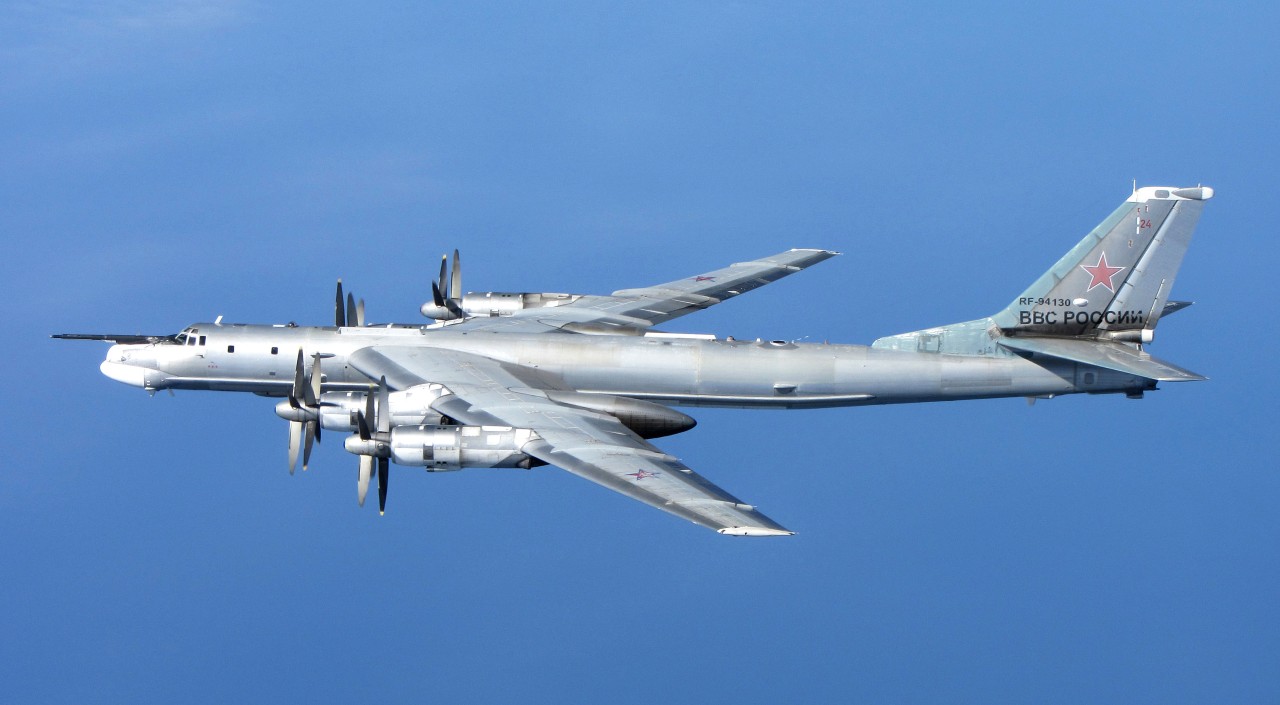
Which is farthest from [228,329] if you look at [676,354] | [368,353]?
[676,354]

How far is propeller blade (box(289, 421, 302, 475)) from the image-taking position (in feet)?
180

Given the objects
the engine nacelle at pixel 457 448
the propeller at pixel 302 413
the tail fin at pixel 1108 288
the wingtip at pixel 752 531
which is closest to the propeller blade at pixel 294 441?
the propeller at pixel 302 413

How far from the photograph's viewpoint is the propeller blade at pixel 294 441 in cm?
5491

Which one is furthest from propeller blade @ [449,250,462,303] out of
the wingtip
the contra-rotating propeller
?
the wingtip

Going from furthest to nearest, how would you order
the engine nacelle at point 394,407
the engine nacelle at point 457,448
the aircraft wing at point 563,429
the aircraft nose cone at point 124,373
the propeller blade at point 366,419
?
the aircraft nose cone at point 124,373 < the engine nacelle at point 394,407 < the propeller blade at point 366,419 < the engine nacelle at point 457,448 < the aircraft wing at point 563,429

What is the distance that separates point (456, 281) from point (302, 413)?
30.2ft

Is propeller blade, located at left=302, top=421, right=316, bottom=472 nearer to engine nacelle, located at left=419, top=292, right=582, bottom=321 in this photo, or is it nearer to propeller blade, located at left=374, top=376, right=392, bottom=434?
propeller blade, located at left=374, top=376, right=392, bottom=434

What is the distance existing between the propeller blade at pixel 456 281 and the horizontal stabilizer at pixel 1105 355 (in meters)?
16.5

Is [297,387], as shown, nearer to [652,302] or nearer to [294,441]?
[294,441]

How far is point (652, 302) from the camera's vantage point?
61.8m

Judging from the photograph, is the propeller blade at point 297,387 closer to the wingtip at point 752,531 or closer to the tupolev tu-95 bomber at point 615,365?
the tupolev tu-95 bomber at point 615,365

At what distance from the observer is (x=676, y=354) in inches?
2256

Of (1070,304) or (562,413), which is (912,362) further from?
(562,413)

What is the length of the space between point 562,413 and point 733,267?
13085mm
